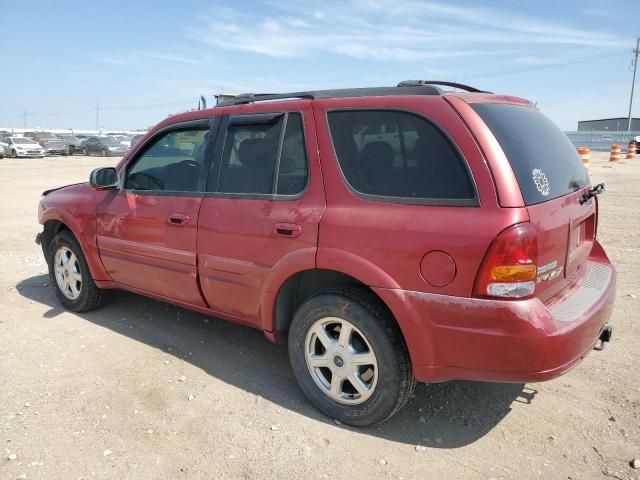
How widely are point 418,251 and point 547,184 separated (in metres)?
0.80

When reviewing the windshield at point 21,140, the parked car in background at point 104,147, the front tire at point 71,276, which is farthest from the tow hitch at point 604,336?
the windshield at point 21,140

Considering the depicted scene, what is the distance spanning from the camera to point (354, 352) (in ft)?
9.66

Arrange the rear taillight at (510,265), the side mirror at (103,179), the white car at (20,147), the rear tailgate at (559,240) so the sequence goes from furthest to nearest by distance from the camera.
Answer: the white car at (20,147) < the side mirror at (103,179) < the rear tailgate at (559,240) < the rear taillight at (510,265)

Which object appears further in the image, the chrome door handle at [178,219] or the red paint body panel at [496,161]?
the chrome door handle at [178,219]

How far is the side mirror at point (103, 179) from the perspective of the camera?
420cm

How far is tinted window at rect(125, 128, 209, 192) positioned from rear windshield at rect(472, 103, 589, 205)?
201cm

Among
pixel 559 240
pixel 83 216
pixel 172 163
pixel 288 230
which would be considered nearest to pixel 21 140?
pixel 83 216

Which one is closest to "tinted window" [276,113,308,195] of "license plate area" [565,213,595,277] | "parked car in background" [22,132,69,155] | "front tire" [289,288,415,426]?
"front tire" [289,288,415,426]

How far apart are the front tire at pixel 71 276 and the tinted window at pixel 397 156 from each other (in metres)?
2.89

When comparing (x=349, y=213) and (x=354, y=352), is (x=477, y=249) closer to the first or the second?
(x=349, y=213)

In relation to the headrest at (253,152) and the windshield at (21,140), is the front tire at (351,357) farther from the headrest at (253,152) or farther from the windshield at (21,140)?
the windshield at (21,140)

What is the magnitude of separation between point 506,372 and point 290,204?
150cm

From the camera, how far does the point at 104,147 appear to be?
36.3 metres

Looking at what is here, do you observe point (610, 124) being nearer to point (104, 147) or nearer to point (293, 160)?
point (104, 147)
